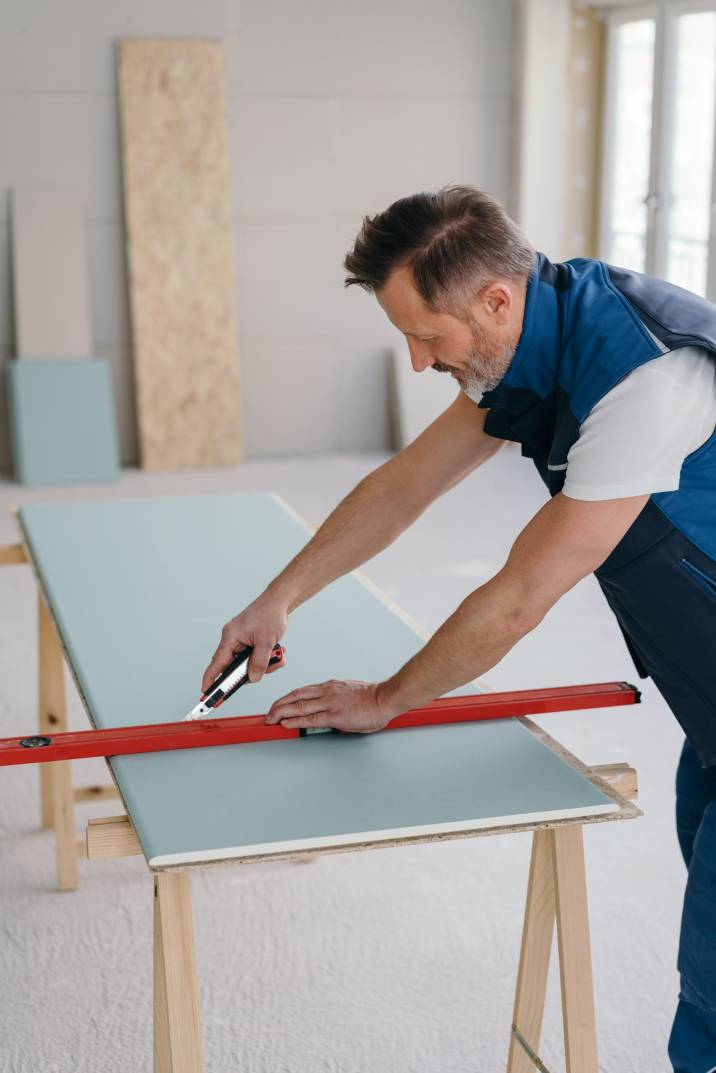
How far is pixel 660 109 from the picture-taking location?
19.9ft

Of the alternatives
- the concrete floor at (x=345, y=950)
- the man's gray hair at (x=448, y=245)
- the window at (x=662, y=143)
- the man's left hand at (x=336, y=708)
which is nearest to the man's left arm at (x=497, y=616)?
the man's left hand at (x=336, y=708)

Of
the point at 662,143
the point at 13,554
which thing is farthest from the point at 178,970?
the point at 662,143

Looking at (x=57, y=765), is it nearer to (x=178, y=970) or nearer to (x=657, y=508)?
(x=178, y=970)

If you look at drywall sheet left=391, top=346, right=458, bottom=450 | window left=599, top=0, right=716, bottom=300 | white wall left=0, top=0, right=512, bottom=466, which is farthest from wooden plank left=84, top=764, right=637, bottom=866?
drywall sheet left=391, top=346, right=458, bottom=450

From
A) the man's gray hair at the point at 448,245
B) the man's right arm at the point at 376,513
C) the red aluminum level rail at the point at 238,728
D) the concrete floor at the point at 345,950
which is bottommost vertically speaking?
the concrete floor at the point at 345,950

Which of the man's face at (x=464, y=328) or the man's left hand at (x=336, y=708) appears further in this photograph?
the man's left hand at (x=336, y=708)

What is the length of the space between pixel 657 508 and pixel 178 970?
80 centimetres

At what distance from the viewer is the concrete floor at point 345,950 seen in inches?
87.4

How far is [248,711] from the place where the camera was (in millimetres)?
1915

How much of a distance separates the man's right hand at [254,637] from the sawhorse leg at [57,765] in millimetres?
776

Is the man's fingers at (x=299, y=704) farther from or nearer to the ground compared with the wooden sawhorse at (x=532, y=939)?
farther from the ground

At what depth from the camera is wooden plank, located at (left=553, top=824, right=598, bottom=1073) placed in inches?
65.7

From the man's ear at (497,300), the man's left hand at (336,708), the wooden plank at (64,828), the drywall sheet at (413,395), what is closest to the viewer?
the man's ear at (497,300)

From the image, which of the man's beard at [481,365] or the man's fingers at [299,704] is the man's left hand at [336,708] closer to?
the man's fingers at [299,704]
